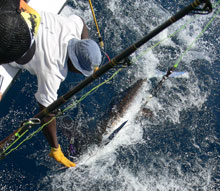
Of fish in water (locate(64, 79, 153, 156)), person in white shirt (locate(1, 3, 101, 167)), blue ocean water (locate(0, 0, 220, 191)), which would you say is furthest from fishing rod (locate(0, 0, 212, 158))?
fish in water (locate(64, 79, 153, 156))

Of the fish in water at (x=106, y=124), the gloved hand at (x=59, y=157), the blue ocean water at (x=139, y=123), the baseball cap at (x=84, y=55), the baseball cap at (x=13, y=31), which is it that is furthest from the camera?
the fish in water at (x=106, y=124)

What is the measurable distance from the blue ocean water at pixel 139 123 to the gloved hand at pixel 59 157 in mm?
243

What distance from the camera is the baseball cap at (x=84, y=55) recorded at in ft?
9.16

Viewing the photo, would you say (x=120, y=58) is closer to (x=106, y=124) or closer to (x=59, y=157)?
(x=59, y=157)

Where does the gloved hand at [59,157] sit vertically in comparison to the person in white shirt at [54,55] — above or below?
below

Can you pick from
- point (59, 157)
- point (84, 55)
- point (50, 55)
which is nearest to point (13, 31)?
point (50, 55)

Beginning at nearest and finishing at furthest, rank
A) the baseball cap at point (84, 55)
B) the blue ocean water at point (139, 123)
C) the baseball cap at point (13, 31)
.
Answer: the baseball cap at point (13, 31) → the baseball cap at point (84, 55) → the blue ocean water at point (139, 123)

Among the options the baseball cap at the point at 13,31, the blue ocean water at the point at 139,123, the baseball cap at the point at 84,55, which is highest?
the baseball cap at the point at 13,31

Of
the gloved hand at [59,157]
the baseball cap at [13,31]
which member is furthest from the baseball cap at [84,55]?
the gloved hand at [59,157]

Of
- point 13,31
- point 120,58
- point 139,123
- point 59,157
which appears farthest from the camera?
point 139,123

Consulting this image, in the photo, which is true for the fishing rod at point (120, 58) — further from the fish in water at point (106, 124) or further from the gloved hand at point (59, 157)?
the fish in water at point (106, 124)

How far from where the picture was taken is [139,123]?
472cm

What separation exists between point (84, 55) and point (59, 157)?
176 cm

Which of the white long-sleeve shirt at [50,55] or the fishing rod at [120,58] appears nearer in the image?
the fishing rod at [120,58]
